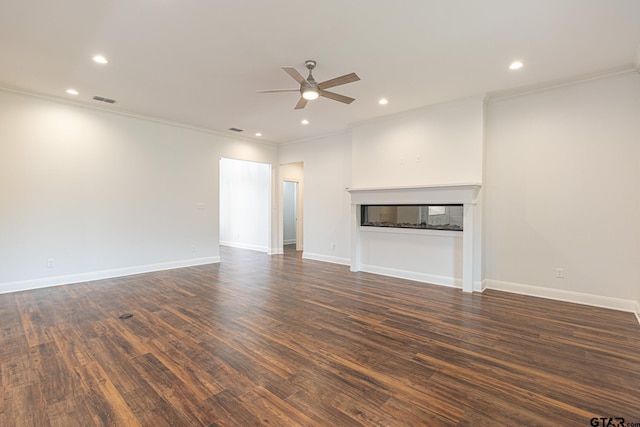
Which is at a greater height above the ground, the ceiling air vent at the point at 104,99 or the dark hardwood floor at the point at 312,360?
the ceiling air vent at the point at 104,99

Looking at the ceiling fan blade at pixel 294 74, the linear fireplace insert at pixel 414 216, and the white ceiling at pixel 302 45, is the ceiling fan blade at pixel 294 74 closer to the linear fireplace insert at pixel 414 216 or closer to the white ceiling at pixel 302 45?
the white ceiling at pixel 302 45

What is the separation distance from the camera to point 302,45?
311 centimetres

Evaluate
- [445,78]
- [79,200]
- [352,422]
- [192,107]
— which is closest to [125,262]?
[79,200]

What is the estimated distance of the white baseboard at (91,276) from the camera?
14.5 ft

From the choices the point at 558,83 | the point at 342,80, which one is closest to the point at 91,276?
the point at 342,80

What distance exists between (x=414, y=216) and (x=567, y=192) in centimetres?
212

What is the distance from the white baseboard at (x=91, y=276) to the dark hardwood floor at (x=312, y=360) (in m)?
0.26

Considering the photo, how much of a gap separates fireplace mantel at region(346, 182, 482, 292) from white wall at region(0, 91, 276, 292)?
3.59 m

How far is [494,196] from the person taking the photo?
460 centimetres

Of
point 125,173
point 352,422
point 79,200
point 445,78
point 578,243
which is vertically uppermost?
point 445,78

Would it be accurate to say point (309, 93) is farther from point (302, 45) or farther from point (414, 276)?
point (414, 276)

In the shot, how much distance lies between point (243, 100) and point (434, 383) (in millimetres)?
4487

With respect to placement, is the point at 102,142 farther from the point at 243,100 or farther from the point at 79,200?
the point at 243,100

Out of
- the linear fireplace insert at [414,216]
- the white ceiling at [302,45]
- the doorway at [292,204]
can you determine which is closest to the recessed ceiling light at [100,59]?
the white ceiling at [302,45]
